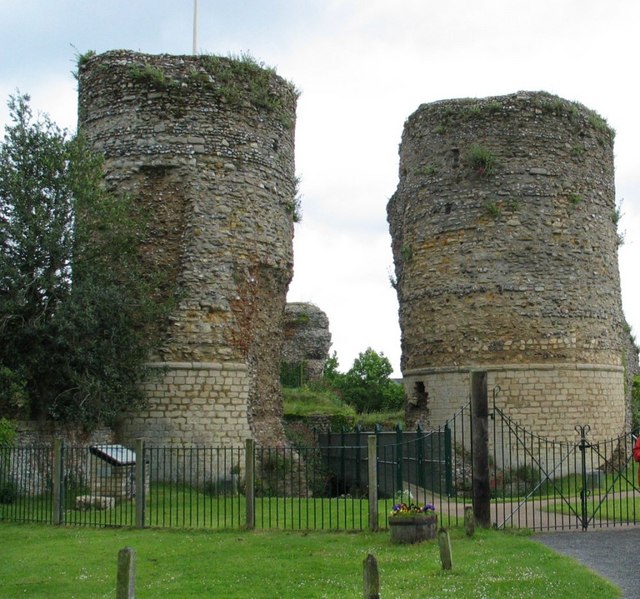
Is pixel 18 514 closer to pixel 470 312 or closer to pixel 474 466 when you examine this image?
pixel 474 466

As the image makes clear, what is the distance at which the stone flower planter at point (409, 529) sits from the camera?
1303 cm

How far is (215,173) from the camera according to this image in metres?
22.3

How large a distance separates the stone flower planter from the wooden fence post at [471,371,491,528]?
1.58 m

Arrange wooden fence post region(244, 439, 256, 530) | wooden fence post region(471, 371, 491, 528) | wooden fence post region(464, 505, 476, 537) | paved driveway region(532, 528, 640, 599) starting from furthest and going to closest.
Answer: wooden fence post region(244, 439, 256, 530) < wooden fence post region(471, 371, 491, 528) < wooden fence post region(464, 505, 476, 537) < paved driveway region(532, 528, 640, 599)

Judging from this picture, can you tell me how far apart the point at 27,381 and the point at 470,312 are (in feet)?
37.2

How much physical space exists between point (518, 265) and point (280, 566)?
577 inches

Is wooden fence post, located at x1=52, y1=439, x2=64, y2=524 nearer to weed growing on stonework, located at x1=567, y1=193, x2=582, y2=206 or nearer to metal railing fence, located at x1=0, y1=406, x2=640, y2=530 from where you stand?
metal railing fence, located at x1=0, y1=406, x2=640, y2=530

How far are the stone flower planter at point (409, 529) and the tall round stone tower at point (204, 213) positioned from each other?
888cm

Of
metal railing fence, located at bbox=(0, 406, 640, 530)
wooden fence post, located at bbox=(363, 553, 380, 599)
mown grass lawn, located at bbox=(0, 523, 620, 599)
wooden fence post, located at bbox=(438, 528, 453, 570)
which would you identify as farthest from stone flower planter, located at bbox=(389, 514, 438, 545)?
wooden fence post, located at bbox=(363, 553, 380, 599)

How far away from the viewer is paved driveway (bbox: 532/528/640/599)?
1073cm

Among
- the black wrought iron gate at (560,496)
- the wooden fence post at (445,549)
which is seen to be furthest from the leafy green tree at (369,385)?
the wooden fence post at (445,549)

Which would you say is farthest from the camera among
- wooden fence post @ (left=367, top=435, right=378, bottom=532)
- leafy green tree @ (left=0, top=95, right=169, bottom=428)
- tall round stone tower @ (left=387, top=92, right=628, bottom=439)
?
tall round stone tower @ (left=387, top=92, right=628, bottom=439)

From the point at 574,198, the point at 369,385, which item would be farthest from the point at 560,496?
the point at 369,385

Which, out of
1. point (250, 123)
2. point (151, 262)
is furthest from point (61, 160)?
point (250, 123)
